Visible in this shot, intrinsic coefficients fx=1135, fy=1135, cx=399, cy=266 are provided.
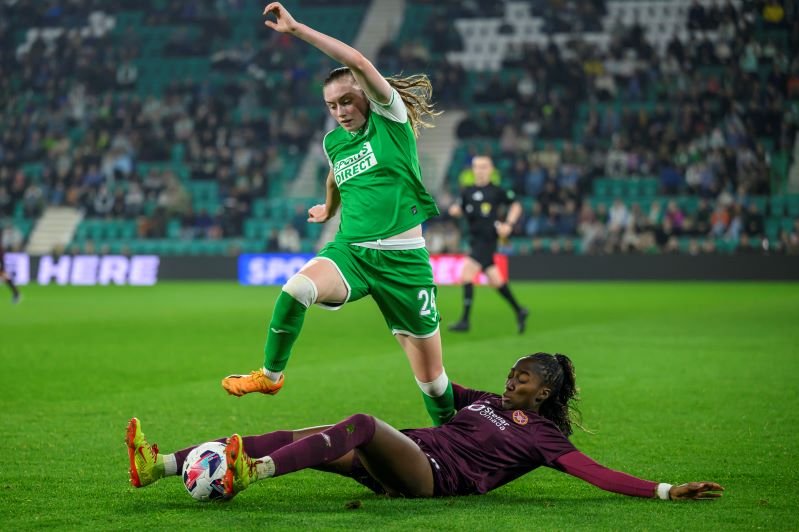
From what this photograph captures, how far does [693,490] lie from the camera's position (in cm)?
501

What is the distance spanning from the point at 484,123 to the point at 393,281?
25.6 metres

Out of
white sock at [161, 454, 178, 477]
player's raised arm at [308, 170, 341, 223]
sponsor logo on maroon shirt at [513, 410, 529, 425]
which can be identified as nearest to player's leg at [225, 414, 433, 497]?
white sock at [161, 454, 178, 477]

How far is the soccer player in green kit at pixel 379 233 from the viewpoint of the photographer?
19.6 ft

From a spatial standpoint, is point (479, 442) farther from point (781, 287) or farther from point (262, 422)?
point (781, 287)

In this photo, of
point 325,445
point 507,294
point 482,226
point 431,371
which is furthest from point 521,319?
point 325,445

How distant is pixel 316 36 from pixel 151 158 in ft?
92.9

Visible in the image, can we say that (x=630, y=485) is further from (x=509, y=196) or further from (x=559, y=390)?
(x=509, y=196)

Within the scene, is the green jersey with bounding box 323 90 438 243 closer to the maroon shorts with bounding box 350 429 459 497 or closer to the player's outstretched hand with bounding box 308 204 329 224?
the player's outstretched hand with bounding box 308 204 329 224

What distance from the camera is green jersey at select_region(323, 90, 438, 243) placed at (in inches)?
244

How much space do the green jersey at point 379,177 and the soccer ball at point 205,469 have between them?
164 centimetres

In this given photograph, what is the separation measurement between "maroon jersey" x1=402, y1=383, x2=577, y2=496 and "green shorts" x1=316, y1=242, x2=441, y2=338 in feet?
3.05

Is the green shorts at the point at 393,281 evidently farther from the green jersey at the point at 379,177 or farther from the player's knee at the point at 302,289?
the player's knee at the point at 302,289

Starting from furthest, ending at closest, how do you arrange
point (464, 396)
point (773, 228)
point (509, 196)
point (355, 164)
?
point (773, 228), point (509, 196), point (355, 164), point (464, 396)

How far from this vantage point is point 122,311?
18828mm
